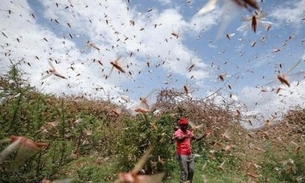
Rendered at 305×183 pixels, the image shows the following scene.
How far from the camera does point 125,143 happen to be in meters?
10.9

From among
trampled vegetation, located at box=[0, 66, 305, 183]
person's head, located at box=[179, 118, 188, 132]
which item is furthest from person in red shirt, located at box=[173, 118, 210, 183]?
trampled vegetation, located at box=[0, 66, 305, 183]

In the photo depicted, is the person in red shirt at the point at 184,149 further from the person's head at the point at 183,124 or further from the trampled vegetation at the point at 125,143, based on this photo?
the trampled vegetation at the point at 125,143

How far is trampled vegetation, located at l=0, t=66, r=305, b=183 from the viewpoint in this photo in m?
5.31

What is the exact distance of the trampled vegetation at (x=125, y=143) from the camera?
17.4 ft

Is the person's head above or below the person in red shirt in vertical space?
above

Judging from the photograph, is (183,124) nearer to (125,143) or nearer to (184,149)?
(184,149)

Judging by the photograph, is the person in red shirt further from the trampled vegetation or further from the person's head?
the trampled vegetation

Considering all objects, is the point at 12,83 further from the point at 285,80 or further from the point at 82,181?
the point at 285,80

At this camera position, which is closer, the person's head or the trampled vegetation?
the trampled vegetation

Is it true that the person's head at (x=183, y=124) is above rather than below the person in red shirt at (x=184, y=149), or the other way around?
above

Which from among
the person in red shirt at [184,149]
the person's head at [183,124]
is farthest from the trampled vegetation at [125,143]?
the person's head at [183,124]

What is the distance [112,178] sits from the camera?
10.2 meters

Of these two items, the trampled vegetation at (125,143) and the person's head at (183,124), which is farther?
the person's head at (183,124)

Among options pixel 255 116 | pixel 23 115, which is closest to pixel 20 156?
pixel 23 115
